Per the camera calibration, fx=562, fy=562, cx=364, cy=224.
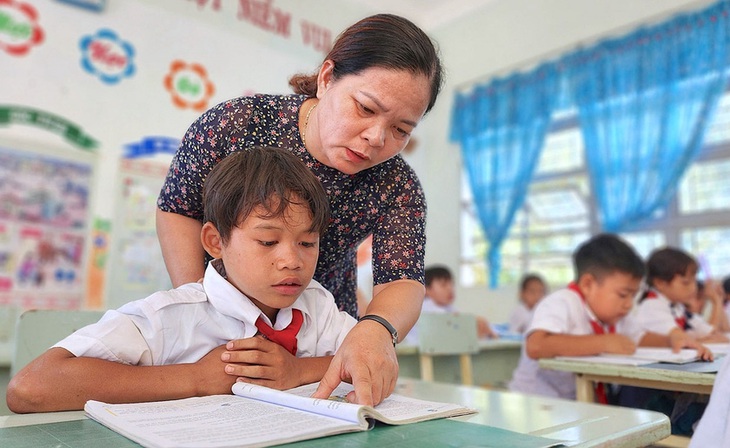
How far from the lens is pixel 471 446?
57 centimetres

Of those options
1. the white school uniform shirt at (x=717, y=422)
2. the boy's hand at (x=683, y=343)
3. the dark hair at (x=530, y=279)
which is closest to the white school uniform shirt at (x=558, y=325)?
the boy's hand at (x=683, y=343)

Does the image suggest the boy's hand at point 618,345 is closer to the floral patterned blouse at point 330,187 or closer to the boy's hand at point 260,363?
the floral patterned blouse at point 330,187

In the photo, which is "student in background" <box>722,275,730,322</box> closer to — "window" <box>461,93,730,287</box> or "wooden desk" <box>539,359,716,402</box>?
"window" <box>461,93,730,287</box>

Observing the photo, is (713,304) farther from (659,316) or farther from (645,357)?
(645,357)

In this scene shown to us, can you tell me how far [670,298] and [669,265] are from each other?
17 cm

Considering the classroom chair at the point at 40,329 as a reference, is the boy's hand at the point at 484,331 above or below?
below

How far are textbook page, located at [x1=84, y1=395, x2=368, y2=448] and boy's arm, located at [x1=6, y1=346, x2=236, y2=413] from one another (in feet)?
0.08

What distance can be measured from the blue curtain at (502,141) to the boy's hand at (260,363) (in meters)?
4.61

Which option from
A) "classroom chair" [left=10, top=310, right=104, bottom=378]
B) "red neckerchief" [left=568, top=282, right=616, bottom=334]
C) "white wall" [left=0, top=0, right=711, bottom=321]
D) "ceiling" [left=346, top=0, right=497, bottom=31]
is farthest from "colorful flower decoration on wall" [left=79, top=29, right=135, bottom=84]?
"red neckerchief" [left=568, top=282, right=616, bottom=334]

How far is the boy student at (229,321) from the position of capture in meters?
0.73

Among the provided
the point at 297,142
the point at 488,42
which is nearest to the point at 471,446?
the point at 297,142

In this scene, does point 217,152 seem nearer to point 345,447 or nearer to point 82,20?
point 345,447

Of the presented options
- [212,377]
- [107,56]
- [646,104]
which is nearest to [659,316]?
[212,377]

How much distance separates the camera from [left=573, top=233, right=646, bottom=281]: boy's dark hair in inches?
82.7
